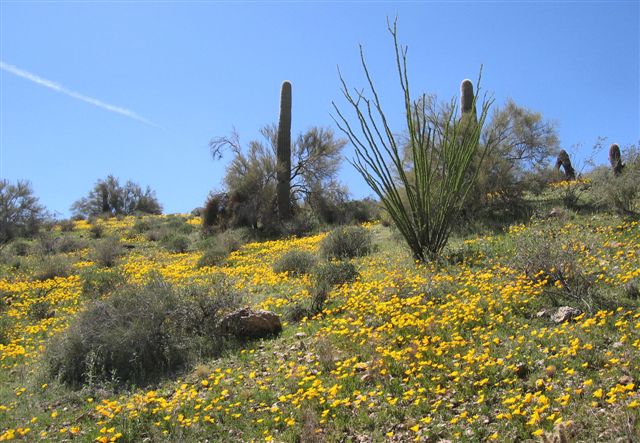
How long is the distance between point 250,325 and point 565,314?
3.91 m

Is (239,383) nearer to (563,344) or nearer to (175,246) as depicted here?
(563,344)

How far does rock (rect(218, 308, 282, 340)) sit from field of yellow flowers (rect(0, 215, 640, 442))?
222 mm

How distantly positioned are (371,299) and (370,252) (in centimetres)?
469

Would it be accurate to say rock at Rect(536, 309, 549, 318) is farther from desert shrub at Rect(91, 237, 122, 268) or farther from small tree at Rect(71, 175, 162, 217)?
small tree at Rect(71, 175, 162, 217)

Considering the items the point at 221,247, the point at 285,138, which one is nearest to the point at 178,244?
the point at 221,247

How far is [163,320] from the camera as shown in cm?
730

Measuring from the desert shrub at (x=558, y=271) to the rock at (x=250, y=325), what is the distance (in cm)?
351

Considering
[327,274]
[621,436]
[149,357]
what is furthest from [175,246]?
[621,436]

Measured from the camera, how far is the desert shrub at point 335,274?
9.11 m

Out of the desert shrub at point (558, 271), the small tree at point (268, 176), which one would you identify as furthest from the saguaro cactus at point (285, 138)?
the desert shrub at point (558, 271)

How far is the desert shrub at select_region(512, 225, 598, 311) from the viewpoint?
6.31m

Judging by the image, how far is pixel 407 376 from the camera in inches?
208

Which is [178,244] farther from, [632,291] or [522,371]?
[522,371]

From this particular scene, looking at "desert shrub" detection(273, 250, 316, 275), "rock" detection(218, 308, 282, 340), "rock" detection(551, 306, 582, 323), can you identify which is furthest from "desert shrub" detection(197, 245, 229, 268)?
"rock" detection(551, 306, 582, 323)
